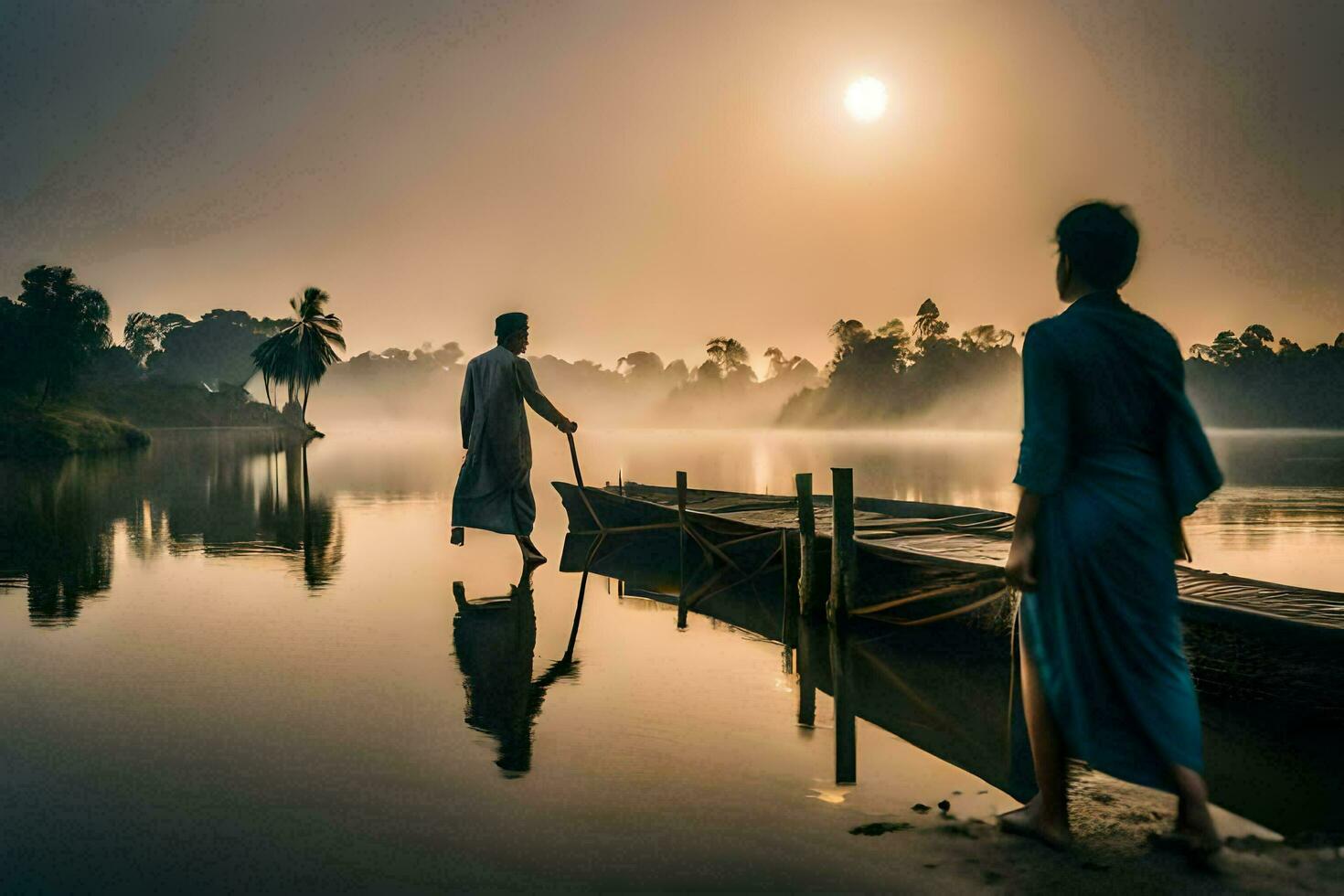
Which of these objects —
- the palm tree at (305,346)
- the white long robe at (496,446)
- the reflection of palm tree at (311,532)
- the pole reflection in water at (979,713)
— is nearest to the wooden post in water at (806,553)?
the pole reflection in water at (979,713)

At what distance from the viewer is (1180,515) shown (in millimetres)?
3232

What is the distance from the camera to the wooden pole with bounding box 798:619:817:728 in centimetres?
546

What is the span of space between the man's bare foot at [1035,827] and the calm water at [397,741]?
1.11 feet

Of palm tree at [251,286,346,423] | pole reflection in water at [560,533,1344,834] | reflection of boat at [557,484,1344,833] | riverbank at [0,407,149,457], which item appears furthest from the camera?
palm tree at [251,286,346,423]

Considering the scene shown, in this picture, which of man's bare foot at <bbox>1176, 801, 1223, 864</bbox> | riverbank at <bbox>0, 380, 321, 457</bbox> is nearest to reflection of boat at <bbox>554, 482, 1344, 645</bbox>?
man's bare foot at <bbox>1176, 801, 1223, 864</bbox>

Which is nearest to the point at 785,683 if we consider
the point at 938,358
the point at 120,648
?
the point at 120,648

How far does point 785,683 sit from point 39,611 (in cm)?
654

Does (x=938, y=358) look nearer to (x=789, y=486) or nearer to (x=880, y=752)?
(x=789, y=486)

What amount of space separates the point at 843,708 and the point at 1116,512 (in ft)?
9.32

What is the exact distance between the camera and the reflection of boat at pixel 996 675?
4496mm

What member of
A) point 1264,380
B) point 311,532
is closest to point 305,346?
point 311,532

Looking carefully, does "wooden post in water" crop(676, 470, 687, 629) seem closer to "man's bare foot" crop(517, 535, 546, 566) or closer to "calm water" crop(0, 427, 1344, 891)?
"calm water" crop(0, 427, 1344, 891)

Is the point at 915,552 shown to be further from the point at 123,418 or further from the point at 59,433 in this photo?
the point at 123,418

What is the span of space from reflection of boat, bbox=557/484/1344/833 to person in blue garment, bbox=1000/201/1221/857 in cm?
70
